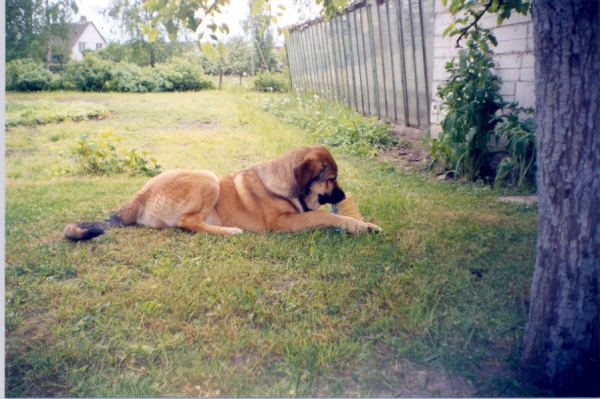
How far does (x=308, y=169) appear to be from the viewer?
152 inches

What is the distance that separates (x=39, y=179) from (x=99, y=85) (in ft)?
9.98

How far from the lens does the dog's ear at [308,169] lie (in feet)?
12.6

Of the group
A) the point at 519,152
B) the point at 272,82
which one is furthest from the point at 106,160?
the point at 519,152

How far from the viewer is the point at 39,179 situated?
604cm

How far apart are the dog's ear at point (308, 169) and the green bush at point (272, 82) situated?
4704 mm

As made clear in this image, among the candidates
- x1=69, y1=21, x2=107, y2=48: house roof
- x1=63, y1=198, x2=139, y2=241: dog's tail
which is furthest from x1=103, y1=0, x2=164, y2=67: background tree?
x1=63, y1=198, x2=139, y2=241: dog's tail

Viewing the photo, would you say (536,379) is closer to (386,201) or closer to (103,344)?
(103,344)

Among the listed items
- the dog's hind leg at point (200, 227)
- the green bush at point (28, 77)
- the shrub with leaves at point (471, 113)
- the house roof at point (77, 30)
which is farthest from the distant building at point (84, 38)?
the shrub with leaves at point (471, 113)

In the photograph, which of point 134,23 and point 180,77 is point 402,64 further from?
point 134,23

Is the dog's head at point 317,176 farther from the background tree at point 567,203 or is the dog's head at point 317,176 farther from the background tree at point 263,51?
the background tree at point 263,51

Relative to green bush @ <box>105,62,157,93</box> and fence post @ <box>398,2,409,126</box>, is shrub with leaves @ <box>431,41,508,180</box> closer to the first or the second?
fence post @ <box>398,2,409,126</box>

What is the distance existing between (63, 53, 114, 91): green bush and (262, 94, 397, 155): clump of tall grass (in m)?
2.70

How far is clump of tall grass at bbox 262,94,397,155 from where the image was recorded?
677 centimetres

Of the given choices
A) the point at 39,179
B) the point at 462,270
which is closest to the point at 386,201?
the point at 462,270
